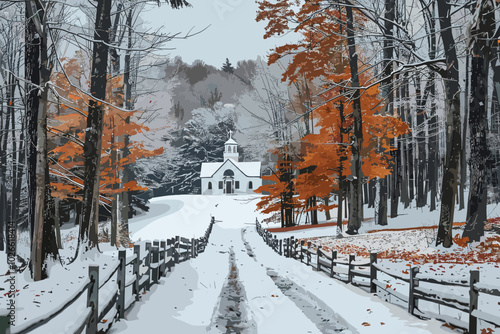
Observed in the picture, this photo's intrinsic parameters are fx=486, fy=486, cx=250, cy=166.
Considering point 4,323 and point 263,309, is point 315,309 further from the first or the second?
point 4,323

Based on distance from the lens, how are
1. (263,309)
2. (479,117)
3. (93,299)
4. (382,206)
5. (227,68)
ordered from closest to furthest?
(93,299) < (263,309) < (479,117) < (382,206) < (227,68)

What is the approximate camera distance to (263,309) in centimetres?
998

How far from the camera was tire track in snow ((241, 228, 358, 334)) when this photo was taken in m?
8.28

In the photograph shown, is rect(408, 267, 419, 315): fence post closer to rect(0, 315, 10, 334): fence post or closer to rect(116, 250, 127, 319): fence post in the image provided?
rect(116, 250, 127, 319): fence post

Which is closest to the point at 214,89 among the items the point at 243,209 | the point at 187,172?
the point at 187,172

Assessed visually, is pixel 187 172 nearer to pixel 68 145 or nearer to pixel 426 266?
pixel 68 145

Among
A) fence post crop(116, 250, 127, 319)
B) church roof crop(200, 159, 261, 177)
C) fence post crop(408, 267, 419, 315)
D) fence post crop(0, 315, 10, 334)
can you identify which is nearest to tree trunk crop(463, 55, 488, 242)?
fence post crop(408, 267, 419, 315)

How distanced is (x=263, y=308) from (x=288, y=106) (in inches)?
1189

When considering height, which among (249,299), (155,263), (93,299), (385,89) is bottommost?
→ (249,299)

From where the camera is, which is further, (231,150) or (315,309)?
(231,150)

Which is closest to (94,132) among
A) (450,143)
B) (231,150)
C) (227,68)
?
(450,143)

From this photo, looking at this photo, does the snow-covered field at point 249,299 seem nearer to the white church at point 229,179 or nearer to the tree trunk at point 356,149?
the tree trunk at point 356,149

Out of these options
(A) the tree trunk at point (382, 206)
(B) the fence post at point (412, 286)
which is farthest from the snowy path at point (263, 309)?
(A) the tree trunk at point (382, 206)

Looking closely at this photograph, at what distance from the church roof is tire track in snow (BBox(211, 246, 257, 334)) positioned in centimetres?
7102
